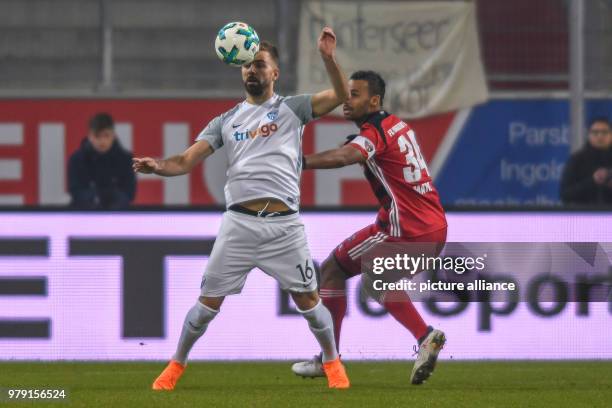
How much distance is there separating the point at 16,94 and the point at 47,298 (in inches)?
183

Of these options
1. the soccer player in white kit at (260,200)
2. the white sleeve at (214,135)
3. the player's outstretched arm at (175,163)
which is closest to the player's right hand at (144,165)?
the player's outstretched arm at (175,163)

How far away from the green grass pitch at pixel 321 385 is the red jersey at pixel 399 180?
0.95 meters

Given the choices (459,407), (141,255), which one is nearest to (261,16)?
(141,255)

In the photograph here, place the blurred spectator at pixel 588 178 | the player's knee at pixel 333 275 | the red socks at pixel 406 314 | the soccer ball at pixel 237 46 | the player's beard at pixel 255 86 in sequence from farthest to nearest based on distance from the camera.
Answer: the blurred spectator at pixel 588 178 → the player's knee at pixel 333 275 → the red socks at pixel 406 314 → the player's beard at pixel 255 86 → the soccer ball at pixel 237 46

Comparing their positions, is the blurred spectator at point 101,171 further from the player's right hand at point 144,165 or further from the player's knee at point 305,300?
the player's right hand at point 144,165

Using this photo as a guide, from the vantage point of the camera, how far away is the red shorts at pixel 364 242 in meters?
8.98

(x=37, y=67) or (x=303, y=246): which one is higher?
(x=37, y=67)

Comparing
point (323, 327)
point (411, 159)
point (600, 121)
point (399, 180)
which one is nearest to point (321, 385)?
point (323, 327)

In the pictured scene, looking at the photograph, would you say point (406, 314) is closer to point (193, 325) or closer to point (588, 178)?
point (193, 325)

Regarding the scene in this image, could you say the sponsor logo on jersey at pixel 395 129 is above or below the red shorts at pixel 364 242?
above

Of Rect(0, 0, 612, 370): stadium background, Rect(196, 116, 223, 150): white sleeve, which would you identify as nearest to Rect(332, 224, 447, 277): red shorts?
Rect(196, 116, 223, 150): white sleeve

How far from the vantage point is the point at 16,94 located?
585 inches

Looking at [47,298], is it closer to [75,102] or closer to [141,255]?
[141,255]

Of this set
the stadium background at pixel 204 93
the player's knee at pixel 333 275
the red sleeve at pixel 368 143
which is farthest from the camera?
the stadium background at pixel 204 93
